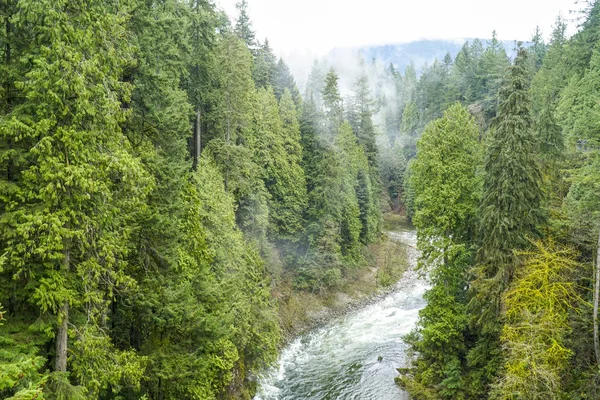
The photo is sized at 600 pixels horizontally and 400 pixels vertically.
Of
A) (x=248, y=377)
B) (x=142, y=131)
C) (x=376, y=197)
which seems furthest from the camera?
(x=376, y=197)

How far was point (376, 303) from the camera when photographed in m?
42.8

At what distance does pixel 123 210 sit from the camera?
1320cm

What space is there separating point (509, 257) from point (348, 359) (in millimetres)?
14450

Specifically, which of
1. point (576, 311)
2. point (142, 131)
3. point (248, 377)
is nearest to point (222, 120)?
point (142, 131)

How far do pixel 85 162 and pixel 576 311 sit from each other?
1931 cm

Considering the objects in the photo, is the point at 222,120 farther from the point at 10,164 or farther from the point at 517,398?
the point at 517,398

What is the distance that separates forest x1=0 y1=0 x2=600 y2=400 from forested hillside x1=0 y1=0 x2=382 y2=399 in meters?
0.07

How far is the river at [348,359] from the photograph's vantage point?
→ 2620 cm

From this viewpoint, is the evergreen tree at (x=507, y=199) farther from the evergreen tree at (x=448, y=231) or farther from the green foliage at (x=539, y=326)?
the evergreen tree at (x=448, y=231)

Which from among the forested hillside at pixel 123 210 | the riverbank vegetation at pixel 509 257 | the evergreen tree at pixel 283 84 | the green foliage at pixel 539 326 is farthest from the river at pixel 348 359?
the evergreen tree at pixel 283 84

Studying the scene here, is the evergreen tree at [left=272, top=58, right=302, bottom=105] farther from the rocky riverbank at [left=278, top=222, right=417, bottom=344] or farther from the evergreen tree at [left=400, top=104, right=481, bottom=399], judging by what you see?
the evergreen tree at [left=400, top=104, right=481, bottom=399]

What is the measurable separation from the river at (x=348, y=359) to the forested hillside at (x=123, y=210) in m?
4.22

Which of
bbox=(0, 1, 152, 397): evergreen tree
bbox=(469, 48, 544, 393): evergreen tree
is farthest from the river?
bbox=(0, 1, 152, 397): evergreen tree

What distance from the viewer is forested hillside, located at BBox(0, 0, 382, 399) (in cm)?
934
